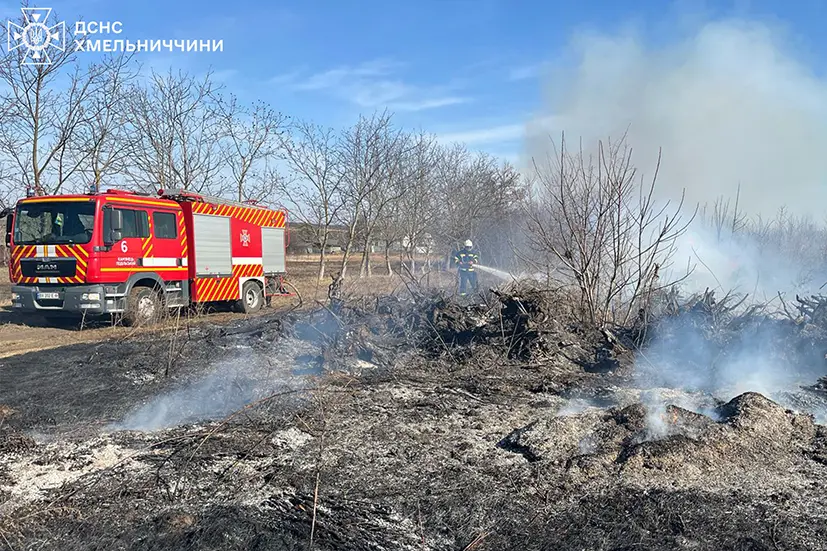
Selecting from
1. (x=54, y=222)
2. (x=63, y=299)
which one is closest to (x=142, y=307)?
(x=63, y=299)

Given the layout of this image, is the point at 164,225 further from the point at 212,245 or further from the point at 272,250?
the point at 272,250

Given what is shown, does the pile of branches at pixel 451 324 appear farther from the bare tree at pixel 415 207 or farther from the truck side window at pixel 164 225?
the bare tree at pixel 415 207

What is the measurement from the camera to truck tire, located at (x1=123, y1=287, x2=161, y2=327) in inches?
433

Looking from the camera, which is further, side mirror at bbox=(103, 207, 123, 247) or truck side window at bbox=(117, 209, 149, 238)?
truck side window at bbox=(117, 209, 149, 238)

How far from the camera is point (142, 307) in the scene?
11.3m

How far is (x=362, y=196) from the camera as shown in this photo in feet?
73.9

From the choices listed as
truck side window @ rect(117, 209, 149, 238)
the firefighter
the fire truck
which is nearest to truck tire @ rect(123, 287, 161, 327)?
the fire truck

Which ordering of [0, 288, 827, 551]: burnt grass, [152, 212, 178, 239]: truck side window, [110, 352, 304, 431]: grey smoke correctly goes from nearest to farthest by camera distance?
1. [0, 288, 827, 551]: burnt grass
2. [110, 352, 304, 431]: grey smoke
3. [152, 212, 178, 239]: truck side window

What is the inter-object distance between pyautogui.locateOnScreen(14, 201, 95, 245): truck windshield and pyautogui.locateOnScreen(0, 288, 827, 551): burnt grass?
396cm

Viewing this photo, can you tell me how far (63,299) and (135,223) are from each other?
1855 millimetres

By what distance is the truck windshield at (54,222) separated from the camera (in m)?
10.5

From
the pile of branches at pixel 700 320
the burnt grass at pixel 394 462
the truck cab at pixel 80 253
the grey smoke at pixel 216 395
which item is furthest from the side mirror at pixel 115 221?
the pile of branches at pixel 700 320

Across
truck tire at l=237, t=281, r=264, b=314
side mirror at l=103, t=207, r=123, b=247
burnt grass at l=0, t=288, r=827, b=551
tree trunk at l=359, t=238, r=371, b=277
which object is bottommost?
burnt grass at l=0, t=288, r=827, b=551

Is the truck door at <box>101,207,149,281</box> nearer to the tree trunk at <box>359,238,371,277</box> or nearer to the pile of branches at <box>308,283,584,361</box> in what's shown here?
the pile of branches at <box>308,283,584,361</box>
